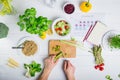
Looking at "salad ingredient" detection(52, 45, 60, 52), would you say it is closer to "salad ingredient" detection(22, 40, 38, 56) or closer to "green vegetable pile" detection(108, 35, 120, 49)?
"salad ingredient" detection(22, 40, 38, 56)

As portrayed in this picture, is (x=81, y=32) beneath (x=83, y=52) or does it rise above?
above

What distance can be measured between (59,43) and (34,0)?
0.28 m

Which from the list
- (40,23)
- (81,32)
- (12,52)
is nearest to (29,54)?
(12,52)

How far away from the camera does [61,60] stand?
153 cm

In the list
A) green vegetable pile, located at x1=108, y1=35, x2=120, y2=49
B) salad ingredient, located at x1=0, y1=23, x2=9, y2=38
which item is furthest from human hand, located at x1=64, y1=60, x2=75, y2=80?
salad ingredient, located at x1=0, y1=23, x2=9, y2=38

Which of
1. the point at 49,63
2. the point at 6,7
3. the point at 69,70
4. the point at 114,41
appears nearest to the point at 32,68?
the point at 49,63

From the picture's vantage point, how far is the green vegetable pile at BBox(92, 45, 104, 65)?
4.96 ft

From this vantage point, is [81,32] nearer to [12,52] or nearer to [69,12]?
[69,12]

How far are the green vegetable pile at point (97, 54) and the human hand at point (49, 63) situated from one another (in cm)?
22

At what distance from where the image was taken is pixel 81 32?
151 centimetres

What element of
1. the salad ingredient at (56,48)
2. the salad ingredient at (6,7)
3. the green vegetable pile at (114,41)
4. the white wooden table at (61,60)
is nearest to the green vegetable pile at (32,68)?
the white wooden table at (61,60)

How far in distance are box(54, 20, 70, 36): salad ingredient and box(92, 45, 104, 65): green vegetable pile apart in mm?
181

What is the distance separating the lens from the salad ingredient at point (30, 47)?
59.7 inches

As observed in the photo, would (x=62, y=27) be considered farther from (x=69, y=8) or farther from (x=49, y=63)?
(x=49, y=63)
